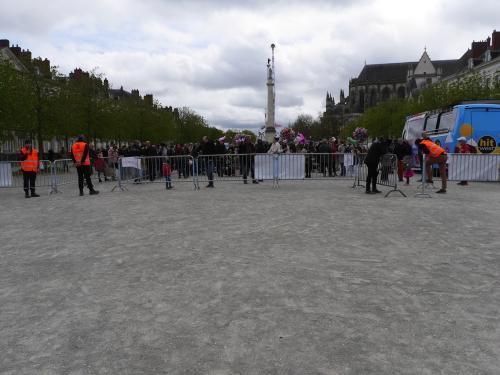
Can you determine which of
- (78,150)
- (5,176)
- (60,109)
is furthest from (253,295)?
(60,109)

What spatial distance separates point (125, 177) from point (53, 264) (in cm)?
1204

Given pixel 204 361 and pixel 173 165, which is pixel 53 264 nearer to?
pixel 204 361

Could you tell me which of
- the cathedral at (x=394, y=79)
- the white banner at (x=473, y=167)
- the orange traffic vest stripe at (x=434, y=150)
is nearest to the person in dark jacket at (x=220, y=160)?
the orange traffic vest stripe at (x=434, y=150)

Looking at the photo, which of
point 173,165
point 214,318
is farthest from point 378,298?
point 173,165

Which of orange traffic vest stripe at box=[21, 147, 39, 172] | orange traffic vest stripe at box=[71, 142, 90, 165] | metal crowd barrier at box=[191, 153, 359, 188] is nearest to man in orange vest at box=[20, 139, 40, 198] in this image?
orange traffic vest stripe at box=[21, 147, 39, 172]

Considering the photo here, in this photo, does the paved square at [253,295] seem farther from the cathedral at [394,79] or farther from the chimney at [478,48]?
the cathedral at [394,79]

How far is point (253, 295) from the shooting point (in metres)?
4.45

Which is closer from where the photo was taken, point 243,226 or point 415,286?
point 415,286

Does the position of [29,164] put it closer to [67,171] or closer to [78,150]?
[78,150]

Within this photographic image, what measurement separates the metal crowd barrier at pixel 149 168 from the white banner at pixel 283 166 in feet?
9.76

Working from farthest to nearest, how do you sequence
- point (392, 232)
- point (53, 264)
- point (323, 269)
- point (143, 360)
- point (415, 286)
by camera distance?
point (392, 232)
point (53, 264)
point (323, 269)
point (415, 286)
point (143, 360)

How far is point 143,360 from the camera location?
10.4 feet

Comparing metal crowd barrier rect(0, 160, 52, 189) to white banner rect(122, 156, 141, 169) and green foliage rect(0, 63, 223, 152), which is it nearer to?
white banner rect(122, 156, 141, 169)

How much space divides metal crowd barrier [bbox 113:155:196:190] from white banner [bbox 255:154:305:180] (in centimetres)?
298
